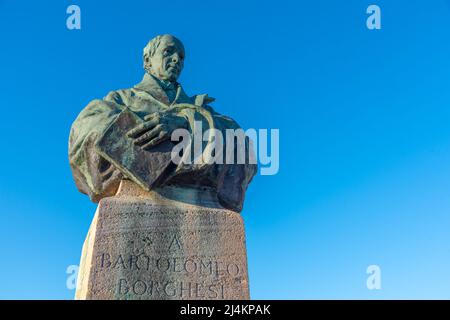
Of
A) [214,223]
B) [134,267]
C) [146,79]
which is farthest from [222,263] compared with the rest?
[146,79]

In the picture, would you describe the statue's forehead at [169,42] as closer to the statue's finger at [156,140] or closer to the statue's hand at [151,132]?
the statue's hand at [151,132]

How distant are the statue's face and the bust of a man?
15cm

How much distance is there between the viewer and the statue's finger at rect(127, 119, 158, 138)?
20.4ft

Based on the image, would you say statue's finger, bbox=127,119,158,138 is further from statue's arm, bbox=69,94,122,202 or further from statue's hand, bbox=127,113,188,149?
statue's arm, bbox=69,94,122,202

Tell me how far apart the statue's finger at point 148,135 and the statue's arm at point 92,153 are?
13.9 inches

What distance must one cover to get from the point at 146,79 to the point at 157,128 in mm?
1336

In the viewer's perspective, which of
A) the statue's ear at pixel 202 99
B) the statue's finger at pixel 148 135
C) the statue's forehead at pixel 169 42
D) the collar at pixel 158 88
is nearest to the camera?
the statue's finger at pixel 148 135

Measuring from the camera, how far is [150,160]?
20.3ft

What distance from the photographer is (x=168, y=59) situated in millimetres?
7422

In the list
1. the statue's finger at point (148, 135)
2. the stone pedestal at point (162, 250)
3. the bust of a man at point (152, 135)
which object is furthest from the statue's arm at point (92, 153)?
the statue's finger at point (148, 135)

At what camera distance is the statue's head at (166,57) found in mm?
7402

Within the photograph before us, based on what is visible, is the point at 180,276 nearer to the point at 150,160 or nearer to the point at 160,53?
the point at 150,160

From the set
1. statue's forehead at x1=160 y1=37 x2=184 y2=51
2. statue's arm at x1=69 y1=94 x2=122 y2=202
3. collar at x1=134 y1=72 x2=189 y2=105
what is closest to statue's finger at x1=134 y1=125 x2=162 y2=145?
A: statue's arm at x1=69 y1=94 x2=122 y2=202
